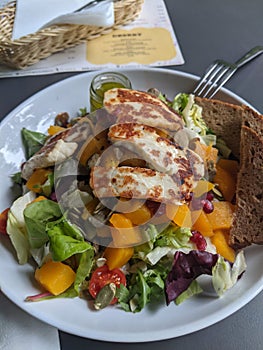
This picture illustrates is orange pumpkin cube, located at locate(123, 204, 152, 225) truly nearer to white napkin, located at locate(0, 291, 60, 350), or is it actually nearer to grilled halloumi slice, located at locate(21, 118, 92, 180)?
grilled halloumi slice, located at locate(21, 118, 92, 180)

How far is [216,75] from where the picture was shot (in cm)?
263

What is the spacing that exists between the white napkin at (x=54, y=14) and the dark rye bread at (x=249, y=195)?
1.18 m

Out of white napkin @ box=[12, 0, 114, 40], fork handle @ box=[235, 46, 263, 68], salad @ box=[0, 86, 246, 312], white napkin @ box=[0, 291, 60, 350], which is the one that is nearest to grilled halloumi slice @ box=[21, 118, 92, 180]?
salad @ box=[0, 86, 246, 312]

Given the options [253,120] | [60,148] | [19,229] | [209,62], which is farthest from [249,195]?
[209,62]

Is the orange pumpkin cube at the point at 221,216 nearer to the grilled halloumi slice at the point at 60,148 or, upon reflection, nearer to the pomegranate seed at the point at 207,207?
the pomegranate seed at the point at 207,207

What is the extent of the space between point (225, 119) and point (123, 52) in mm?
971

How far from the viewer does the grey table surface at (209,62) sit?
1.75m

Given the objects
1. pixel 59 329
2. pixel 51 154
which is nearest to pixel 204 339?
pixel 59 329

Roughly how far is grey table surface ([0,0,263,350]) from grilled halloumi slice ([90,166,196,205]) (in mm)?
517

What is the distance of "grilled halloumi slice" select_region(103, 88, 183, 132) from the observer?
1.99 m

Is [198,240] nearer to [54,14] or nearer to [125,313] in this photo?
[125,313]

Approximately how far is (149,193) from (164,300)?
40cm

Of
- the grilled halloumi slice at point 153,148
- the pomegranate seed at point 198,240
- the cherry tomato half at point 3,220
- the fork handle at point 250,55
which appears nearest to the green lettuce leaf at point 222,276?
the pomegranate seed at point 198,240

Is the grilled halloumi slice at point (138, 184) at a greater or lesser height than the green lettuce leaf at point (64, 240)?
greater
